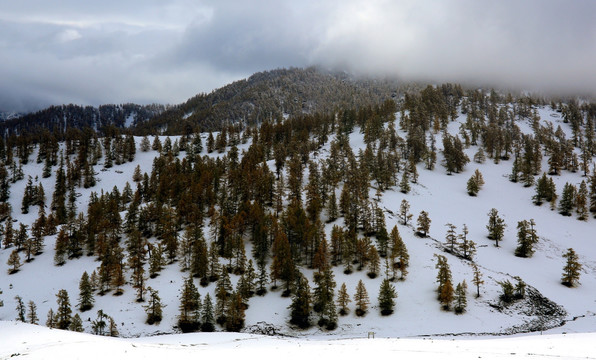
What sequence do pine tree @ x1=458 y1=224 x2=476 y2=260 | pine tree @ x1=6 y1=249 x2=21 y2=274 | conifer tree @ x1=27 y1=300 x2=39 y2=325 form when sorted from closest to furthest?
1. conifer tree @ x1=27 y1=300 x2=39 y2=325
2. pine tree @ x1=458 y1=224 x2=476 y2=260
3. pine tree @ x1=6 y1=249 x2=21 y2=274

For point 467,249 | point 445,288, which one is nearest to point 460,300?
point 445,288

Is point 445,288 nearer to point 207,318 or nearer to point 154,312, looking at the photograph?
point 207,318

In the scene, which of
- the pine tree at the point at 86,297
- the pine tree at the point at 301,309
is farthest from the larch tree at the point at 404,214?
the pine tree at the point at 86,297

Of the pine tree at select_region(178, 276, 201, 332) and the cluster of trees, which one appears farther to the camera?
the cluster of trees

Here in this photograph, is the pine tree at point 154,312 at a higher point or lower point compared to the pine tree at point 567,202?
lower

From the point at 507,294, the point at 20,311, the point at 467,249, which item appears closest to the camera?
the point at 20,311

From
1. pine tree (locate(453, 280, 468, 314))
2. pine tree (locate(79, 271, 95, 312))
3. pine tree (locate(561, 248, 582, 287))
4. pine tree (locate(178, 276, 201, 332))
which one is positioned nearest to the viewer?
pine tree (locate(178, 276, 201, 332))

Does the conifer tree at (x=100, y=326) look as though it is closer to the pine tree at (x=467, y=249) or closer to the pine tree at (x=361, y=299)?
the pine tree at (x=361, y=299)

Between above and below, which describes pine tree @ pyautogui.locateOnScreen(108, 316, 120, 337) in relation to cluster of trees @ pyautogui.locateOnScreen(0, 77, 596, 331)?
below

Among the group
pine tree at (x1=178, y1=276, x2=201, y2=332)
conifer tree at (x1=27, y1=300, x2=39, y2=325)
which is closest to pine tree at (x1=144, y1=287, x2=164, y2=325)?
pine tree at (x1=178, y1=276, x2=201, y2=332)

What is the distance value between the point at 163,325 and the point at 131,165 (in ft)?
425

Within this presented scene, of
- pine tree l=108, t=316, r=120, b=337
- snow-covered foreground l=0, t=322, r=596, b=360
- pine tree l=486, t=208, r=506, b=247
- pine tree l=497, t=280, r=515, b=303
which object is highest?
snow-covered foreground l=0, t=322, r=596, b=360

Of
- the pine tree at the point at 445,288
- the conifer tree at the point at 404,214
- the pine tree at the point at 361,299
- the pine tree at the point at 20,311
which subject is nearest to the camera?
the pine tree at the point at 20,311

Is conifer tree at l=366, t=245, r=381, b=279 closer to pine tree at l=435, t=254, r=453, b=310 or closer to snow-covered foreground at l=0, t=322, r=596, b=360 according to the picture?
pine tree at l=435, t=254, r=453, b=310
